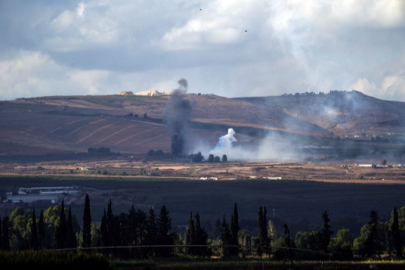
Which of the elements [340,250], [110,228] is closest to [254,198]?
[110,228]

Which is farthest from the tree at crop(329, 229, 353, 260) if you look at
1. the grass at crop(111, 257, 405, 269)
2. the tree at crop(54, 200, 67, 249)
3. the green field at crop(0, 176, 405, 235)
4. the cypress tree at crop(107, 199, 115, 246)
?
the green field at crop(0, 176, 405, 235)

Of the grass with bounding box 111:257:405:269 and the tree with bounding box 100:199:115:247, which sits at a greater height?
the tree with bounding box 100:199:115:247

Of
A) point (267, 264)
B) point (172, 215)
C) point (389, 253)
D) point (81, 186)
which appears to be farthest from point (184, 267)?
point (81, 186)

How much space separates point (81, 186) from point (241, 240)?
229 ft

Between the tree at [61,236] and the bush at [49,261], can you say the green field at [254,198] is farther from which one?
the bush at [49,261]

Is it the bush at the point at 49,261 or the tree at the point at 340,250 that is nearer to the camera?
the bush at the point at 49,261

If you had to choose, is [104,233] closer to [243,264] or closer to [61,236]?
[61,236]

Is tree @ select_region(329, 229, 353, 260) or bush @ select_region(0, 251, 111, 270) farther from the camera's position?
tree @ select_region(329, 229, 353, 260)

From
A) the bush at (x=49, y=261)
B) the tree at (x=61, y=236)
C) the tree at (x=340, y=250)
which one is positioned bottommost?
the tree at (x=340, y=250)

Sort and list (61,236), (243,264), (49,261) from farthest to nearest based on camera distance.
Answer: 1. (61,236)
2. (243,264)
3. (49,261)

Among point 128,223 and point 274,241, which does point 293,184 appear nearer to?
point 274,241

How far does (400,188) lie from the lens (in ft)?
524

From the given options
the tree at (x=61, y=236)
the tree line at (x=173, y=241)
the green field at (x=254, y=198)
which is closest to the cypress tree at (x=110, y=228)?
the tree line at (x=173, y=241)

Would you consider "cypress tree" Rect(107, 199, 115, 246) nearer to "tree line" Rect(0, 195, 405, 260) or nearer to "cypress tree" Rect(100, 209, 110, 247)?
"tree line" Rect(0, 195, 405, 260)
